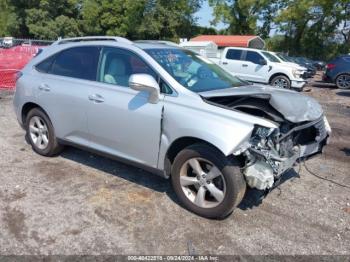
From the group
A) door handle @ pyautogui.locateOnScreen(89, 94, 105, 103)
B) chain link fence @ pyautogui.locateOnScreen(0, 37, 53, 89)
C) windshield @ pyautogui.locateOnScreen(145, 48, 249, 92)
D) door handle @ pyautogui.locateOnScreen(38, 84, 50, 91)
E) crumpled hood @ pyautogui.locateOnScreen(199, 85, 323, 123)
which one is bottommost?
chain link fence @ pyautogui.locateOnScreen(0, 37, 53, 89)

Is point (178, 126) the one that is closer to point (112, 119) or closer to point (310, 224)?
point (112, 119)

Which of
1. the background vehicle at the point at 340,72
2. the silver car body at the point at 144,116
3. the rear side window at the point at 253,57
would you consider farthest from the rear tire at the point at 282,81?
the silver car body at the point at 144,116

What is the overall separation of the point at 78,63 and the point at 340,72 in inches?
514

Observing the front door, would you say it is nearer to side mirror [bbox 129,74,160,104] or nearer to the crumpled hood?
side mirror [bbox 129,74,160,104]

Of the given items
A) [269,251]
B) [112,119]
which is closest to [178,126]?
[112,119]

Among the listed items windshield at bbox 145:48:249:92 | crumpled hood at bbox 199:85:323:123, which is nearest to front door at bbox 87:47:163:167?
windshield at bbox 145:48:249:92

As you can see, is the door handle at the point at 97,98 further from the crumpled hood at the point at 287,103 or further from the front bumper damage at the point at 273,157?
the front bumper damage at the point at 273,157

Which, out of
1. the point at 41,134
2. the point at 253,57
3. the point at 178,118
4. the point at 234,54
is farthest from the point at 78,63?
the point at 234,54

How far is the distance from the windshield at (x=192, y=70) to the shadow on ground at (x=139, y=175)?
1.30 m

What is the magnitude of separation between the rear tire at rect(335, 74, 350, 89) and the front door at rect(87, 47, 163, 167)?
13.0 metres

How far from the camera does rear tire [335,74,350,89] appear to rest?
48.8ft

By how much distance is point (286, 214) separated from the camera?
3.93 m

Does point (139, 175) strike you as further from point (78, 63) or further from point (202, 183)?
point (78, 63)

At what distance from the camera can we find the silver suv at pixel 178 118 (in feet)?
11.4
